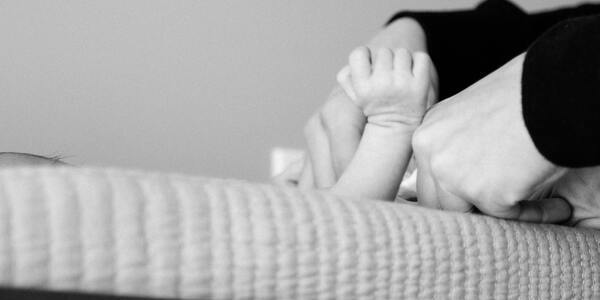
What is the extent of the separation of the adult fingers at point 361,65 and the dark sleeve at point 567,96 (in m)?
0.21

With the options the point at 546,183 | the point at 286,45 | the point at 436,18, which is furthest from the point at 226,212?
the point at 286,45

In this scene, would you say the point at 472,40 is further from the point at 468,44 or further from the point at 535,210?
the point at 535,210

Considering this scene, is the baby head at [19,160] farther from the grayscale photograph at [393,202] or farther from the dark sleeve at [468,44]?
the dark sleeve at [468,44]

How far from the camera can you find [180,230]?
335 mm

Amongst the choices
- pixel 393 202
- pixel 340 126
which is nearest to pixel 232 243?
pixel 393 202

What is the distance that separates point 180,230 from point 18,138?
1.61 metres

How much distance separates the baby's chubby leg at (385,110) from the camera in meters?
0.61

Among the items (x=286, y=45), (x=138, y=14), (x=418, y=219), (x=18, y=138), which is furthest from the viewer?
(x=286, y=45)

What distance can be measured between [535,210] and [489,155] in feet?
0.27


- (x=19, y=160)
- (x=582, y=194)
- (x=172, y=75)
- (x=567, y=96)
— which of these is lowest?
(x=582, y=194)

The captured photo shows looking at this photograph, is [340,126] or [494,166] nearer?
[494,166]

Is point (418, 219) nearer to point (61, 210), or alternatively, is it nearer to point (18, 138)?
point (61, 210)

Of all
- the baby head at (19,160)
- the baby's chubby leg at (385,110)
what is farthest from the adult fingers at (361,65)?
the baby head at (19,160)

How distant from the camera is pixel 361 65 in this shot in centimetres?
62
